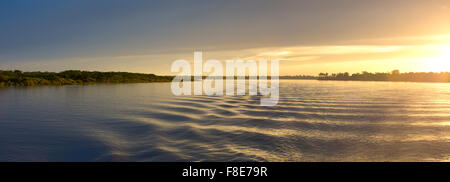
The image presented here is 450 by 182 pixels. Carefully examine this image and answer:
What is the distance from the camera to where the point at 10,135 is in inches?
338

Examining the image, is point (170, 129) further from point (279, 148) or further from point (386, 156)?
point (386, 156)

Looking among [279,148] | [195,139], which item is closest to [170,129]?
[195,139]
